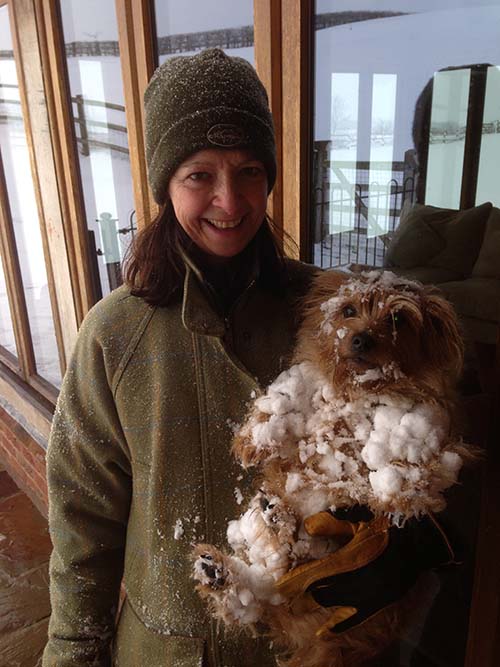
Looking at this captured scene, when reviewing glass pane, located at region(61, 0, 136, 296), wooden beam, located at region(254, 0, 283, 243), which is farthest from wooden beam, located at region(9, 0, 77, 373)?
wooden beam, located at region(254, 0, 283, 243)

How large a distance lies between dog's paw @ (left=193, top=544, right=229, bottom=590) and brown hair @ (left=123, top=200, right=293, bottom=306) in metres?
0.54

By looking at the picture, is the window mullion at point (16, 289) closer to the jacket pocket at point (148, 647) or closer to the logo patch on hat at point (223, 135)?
the jacket pocket at point (148, 647)

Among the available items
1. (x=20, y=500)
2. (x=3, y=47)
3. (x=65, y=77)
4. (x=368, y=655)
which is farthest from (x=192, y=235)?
(x=20, y=500)

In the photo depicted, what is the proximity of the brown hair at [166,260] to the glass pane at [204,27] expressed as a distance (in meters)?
0.82

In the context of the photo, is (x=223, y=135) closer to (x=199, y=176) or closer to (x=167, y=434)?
(x=199, y=176)

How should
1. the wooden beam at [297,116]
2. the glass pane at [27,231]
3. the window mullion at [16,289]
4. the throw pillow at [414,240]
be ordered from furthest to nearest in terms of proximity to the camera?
the window mullion at [16,289] → the glass pane at [27,231] → the wooden beam at [297,116] → the throw pillow at [414,240]

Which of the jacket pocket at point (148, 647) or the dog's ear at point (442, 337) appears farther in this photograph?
the jacket pocket at point (148, 647)

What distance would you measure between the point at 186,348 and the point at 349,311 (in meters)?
0.37

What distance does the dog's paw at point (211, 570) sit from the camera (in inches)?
40.7

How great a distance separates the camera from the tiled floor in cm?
297

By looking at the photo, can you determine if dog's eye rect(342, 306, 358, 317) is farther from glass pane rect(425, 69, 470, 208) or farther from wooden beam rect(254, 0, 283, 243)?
wooden beam rect(254, 0, 283, 243)

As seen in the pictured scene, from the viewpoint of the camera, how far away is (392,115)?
1.40 metres

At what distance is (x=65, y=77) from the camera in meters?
2.81

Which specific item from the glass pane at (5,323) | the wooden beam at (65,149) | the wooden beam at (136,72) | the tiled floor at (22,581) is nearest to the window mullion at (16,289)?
the glass pane at (5,323)
